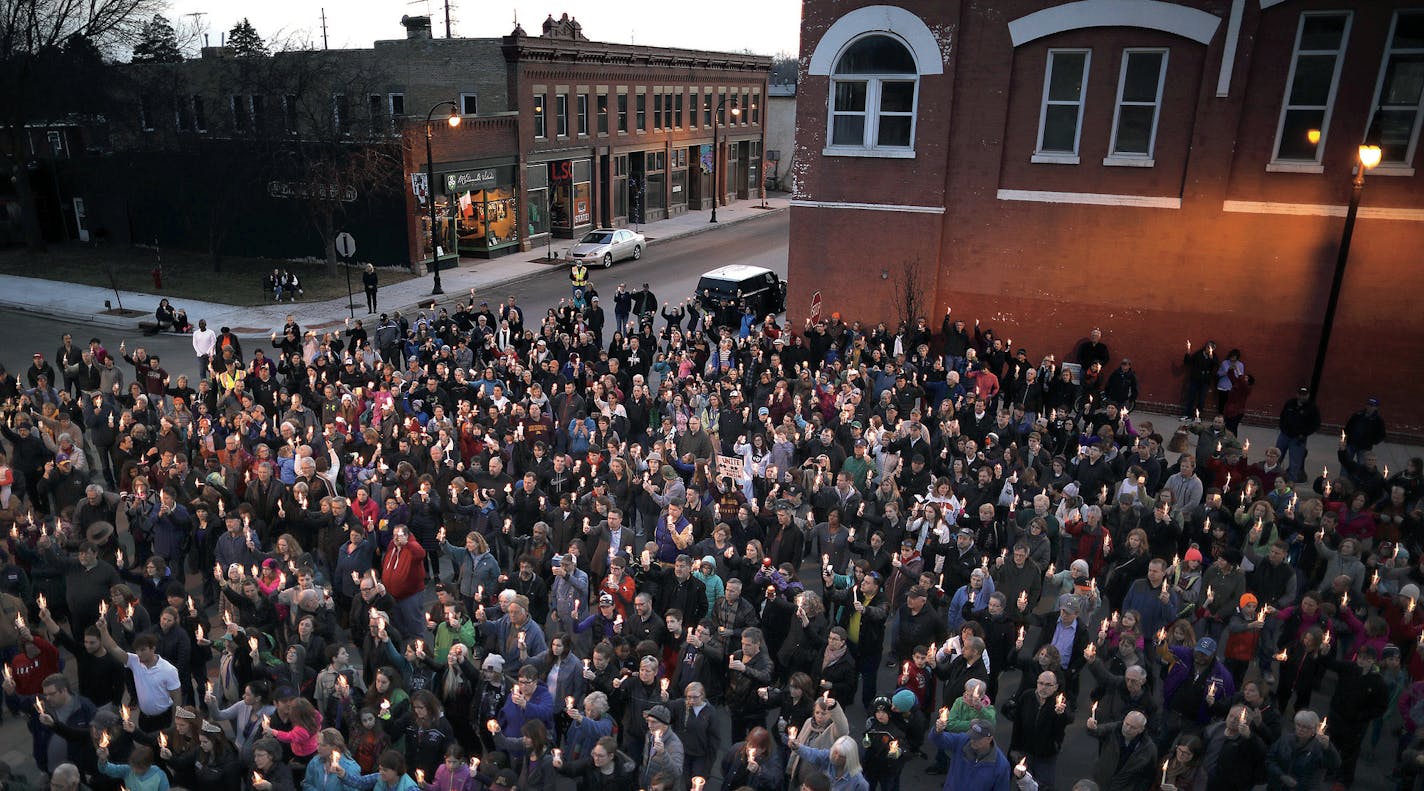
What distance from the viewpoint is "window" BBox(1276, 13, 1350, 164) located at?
17531 mm

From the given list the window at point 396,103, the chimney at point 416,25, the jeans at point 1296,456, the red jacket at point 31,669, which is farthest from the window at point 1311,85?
the chimney at point 416,25

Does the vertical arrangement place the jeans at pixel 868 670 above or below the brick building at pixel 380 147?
below

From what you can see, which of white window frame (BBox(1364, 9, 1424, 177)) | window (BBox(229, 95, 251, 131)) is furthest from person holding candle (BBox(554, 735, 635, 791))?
window (BBox(229, 95, 251, 131))

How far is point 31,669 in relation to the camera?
8.08 m

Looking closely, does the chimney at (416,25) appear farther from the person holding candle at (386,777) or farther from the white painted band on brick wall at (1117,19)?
the person holding candle at (386,777)

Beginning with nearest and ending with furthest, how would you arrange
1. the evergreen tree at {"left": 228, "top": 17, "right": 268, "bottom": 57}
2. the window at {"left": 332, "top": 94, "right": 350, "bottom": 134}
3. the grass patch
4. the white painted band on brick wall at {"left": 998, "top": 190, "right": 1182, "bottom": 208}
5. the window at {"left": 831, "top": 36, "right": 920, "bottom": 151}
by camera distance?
the white painted band on brick wall at {"left": 998, "top": 190, "right": 1182, "bottom": 208}, the window at {"left": 831, "top": 36, "right": 920, "bottom": 151}, the grass patch, the window at {"left": 332, "top": 94, "right": 350, "bottom": 134}, the evergreen tree at {"left": 228, "top": 17, "right": 268, "bottom": 57}

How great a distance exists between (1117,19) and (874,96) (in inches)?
206

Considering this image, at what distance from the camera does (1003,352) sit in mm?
18391

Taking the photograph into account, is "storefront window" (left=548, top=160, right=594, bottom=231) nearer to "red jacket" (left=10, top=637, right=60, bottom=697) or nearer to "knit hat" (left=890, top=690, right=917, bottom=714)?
"red jacket" (left=10, top=637, right=60, bottom=697)

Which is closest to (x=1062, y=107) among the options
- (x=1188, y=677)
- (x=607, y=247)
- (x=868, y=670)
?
(x=1188, y=677)

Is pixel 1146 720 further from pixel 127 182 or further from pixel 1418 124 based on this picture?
pixel 127 182

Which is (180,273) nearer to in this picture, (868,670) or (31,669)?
(31,669)

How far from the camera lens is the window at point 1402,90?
1712 cm

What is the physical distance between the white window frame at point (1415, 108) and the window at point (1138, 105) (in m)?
3.76
